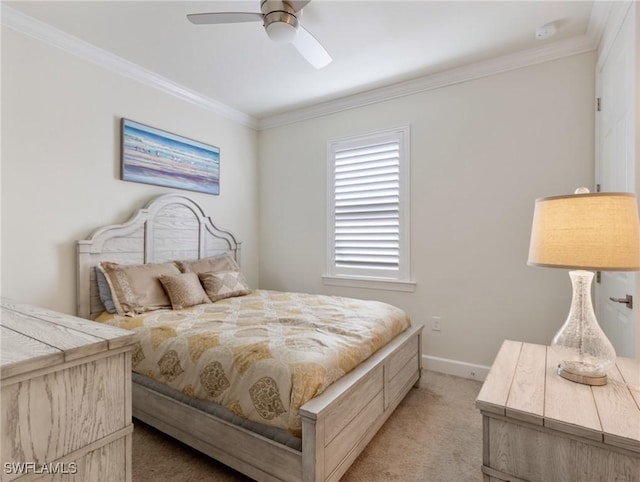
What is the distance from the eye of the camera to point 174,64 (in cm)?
287

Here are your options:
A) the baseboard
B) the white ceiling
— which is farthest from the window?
the baseboard

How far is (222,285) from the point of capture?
3008 mm

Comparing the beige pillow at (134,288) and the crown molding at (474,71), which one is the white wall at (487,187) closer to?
the crown molding at (474,71)

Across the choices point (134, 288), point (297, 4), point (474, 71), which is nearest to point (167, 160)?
point (134, 288)

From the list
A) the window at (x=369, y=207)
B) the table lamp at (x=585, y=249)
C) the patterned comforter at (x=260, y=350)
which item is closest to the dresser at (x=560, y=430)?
the table lamp at (x=585, y=249)

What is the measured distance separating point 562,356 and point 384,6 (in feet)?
7.30

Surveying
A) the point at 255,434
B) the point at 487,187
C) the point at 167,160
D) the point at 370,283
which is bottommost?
the point at 255,434

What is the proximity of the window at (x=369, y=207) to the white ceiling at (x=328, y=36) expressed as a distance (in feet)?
2.06

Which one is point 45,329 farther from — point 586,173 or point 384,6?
point 586,173

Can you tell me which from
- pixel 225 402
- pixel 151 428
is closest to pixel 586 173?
pixel 225 402

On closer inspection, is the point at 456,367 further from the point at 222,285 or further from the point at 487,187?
the point at 222,285

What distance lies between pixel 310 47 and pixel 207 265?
2101mm

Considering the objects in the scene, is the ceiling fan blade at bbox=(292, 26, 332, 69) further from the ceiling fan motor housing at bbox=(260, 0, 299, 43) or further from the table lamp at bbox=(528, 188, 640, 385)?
the table lamp at bbox=(528, 188, 640, 385)

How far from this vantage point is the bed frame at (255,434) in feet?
4.80
